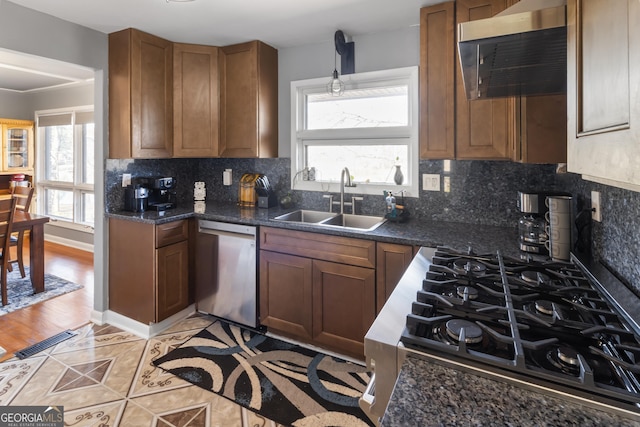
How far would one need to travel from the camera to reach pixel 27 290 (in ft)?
11.6

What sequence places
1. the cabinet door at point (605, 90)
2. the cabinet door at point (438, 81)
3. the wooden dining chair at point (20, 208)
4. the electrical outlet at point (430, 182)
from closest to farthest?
the cabinet door at point (605, 90)
the cabinet door at point (438, 81)
the electrical outlet at point (430, 182)
the wooden dining chair at point (20, 208)

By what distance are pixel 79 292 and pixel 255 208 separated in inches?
83.3

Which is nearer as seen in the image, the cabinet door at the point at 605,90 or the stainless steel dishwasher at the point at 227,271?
the cabinet door at the point at 605,90

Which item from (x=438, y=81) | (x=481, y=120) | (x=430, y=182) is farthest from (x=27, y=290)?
(x=481, y=120)

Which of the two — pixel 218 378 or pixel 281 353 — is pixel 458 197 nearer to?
pixel 281 353

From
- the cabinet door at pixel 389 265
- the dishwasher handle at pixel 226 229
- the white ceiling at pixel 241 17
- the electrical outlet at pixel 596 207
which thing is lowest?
the cabinet door at pixel 389 265

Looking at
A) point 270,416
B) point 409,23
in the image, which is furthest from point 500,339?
point 409,23

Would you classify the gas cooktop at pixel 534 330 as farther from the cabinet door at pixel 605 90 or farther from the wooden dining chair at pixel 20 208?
the wooden dining chair at pixel 20 208

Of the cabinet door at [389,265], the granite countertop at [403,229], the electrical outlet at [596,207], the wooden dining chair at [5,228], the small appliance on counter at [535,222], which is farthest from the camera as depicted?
the wooden dining chair at [5,228]

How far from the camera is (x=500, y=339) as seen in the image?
772 mm

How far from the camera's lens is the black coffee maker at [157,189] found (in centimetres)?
290

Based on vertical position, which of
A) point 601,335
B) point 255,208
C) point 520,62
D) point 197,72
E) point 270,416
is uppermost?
point 197,72

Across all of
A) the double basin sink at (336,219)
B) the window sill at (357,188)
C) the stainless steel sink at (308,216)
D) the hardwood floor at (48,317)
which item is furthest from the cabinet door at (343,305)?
the hardwood floor at (48,317)

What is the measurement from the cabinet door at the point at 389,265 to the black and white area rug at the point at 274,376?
1.76ft
